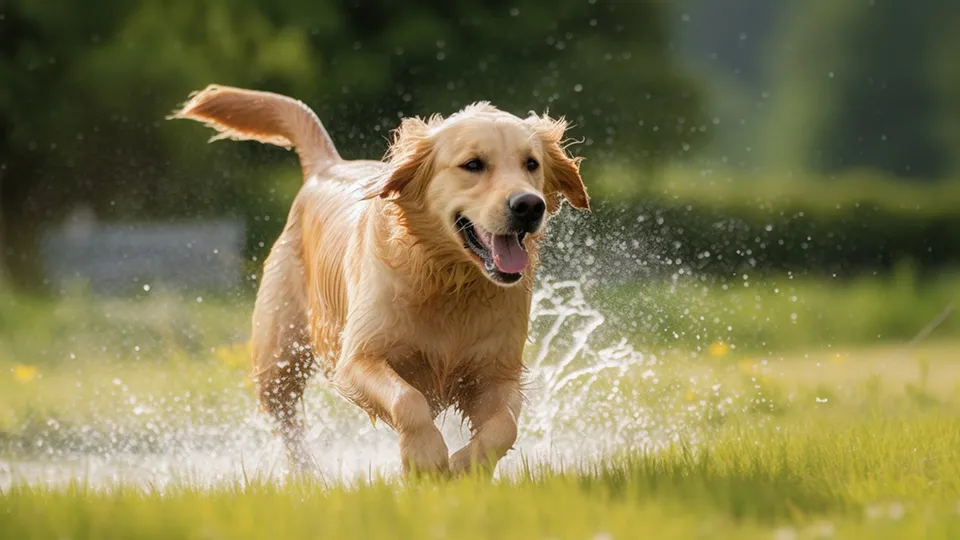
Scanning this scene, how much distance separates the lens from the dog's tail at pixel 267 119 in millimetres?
5582

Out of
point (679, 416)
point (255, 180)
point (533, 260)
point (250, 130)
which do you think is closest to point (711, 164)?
point (255, 180)

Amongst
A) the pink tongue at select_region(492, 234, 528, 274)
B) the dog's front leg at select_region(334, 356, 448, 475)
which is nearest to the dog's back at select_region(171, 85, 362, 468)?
the dog's front leg at select_region(334, 356, 448, 475)

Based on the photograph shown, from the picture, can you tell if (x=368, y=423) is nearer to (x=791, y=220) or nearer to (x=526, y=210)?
(x=526, y=210)

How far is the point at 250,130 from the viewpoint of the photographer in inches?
224

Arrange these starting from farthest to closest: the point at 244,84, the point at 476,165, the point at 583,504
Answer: the point at 244,84
the point at 476,165
the point at 583,504

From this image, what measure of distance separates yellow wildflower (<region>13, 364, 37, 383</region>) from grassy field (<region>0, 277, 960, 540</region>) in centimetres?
2

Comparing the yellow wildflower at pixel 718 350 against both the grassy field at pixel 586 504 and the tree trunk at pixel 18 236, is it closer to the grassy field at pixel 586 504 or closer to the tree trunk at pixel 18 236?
the grassy field at pixel 586 504

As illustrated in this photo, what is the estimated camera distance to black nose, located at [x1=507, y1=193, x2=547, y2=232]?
12.8 ft

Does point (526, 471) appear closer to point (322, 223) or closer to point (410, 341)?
point (410, 341)

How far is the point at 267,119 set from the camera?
5656 millimetres

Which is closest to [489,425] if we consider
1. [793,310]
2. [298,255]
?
[298,255]

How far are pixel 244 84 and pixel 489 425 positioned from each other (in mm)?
8036

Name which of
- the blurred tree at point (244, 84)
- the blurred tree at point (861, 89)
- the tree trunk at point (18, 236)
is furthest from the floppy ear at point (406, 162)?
the blurred tree at point (861, 89)

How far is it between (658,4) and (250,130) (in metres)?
8.27
